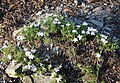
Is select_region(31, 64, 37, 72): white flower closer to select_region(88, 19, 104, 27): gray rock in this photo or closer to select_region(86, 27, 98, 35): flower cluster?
select_region(86, 27, 98, 35): flower cluster

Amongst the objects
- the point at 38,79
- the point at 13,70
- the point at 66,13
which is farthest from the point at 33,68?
the point at 66,13

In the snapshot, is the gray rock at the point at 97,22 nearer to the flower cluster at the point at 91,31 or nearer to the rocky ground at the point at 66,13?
the rocky ground at the point at 66,13

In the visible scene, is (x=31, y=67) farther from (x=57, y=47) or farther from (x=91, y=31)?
(x=91, y=31)

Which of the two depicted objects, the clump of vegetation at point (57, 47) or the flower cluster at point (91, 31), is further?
the flower cluster at point (91, 31)

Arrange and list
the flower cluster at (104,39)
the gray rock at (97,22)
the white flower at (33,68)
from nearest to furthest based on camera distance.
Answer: the white flower at (33,68) < the flower cluster at (104,39) < the gray rock at (97,22)

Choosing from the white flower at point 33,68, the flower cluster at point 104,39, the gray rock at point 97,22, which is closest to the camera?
the white flower at point 33,68

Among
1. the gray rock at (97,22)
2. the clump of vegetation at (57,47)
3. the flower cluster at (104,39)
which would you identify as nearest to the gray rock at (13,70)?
the clump of vegetation at (57,47)

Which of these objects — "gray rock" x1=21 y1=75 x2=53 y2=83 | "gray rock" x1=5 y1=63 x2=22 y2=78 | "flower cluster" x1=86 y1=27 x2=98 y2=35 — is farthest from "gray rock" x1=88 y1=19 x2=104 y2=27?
"gray rock" x1=5 y1=63 x2=22 y2=78
